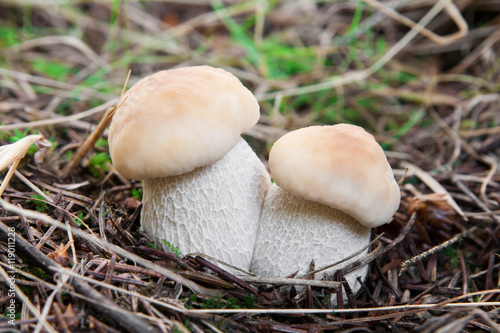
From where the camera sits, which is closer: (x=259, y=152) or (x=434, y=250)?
(x=434, y=250)

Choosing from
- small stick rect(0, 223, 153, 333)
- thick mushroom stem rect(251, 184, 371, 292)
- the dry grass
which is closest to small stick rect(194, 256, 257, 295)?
the dry grass

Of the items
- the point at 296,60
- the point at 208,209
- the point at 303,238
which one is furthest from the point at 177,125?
the point at 296,60

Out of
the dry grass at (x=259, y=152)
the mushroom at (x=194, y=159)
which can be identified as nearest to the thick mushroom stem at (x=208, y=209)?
the mushroom at (x=194, y=159)

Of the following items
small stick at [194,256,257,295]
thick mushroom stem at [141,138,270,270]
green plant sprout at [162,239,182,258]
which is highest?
thick mushroom stem at [141,138,270,270]

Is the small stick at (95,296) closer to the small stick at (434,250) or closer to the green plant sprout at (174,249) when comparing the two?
the green plant sprout at (174,249)

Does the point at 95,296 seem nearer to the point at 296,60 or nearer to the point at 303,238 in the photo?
the point at 303,238

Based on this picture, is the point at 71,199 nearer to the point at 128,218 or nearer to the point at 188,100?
the point at 128,218

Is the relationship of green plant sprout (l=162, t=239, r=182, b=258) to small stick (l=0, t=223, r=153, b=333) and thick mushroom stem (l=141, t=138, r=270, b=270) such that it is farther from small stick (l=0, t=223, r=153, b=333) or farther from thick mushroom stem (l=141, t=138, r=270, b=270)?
small stick (l=0, t=223, r=153, b=333)
